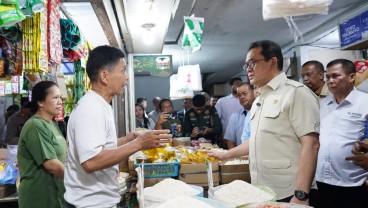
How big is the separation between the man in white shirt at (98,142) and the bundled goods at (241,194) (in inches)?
18.9

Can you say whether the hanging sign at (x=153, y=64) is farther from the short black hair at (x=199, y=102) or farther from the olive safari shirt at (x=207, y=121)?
the olive safari shirt at (x=207, y=121)

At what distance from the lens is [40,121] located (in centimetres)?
254

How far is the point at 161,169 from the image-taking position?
270cm

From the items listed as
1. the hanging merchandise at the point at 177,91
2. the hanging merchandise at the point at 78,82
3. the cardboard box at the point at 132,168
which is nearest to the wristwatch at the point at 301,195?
the cardboard box at the point at 132,168

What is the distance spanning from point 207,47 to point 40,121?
7228 millimetres

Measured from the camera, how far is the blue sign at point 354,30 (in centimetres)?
377

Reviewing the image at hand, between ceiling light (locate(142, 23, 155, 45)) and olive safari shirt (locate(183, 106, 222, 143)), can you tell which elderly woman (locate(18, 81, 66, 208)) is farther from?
olive safari shirt (locate(183, 106, 222, 143))

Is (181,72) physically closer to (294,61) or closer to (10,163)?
(10,163)

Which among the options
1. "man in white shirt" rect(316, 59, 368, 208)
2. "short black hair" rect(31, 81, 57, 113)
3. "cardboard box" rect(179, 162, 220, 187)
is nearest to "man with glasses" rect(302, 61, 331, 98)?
"man in white shirt" rect(316, 59, 368, 208)

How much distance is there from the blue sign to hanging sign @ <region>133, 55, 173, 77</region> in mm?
2972

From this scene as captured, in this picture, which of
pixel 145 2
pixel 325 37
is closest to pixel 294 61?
pixel 325 37

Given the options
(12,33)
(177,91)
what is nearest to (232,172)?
(12,33)

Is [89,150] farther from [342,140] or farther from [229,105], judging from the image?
[229,105]

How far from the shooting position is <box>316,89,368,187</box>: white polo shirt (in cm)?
297
